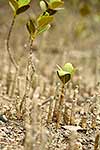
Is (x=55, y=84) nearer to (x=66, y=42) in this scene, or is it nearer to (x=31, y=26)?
(x=31, y=26)

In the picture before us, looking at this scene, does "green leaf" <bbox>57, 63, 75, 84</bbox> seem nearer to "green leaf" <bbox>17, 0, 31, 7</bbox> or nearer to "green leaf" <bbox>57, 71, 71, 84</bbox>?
"green leaf" <bbox>57, 71, 71, 84</bbox>

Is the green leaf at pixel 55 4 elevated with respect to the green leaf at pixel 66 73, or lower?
elevated

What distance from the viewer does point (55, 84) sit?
2168 millimetres

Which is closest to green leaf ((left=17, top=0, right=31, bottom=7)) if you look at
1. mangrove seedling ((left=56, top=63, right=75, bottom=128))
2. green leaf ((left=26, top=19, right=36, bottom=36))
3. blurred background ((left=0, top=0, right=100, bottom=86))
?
green leaf ((left=26, top=19, right=36, bottom=36))

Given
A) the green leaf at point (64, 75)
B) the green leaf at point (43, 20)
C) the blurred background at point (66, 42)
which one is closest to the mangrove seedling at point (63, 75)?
the green leaf at point (64, 75)

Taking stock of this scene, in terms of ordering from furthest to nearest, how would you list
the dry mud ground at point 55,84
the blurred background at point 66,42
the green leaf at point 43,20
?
the blurred background at point 66,42 → the green leaf at point 43,20 → the dry mud ground at point 55,84

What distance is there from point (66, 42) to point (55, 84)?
1.72 meters

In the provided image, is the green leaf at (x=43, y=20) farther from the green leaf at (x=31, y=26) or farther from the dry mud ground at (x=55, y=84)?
the dry mud ground at (x=55, y=84)

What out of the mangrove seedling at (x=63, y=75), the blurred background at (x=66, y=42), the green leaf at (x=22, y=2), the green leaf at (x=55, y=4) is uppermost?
the green leaf at (x=22, y=2)

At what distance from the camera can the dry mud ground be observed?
1.26 meters

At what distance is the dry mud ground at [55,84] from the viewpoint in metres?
1.26

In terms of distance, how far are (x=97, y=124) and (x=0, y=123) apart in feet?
1.19

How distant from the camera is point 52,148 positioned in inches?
48.1

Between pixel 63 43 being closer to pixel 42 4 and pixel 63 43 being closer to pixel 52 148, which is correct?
pixel 42 4
